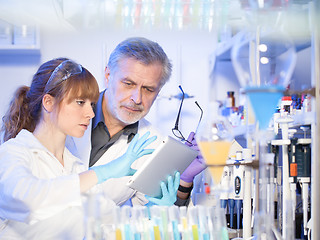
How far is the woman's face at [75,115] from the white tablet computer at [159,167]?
32 centimetres

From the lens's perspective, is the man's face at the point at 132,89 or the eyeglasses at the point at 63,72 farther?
the man's face at the point at 132,89

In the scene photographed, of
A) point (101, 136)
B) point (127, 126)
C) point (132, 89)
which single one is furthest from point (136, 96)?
point (101, 136)

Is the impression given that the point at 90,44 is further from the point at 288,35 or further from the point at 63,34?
the point at 288,35

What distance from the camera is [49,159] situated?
186 cm

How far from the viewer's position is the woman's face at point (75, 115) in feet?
6.11

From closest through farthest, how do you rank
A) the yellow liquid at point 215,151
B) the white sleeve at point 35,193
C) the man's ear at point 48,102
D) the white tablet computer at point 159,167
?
the yellow liquid at point 215,151
the white sleeve at point 35,193
the white tablet computer at point 159,167
the man's ear at point 48,102

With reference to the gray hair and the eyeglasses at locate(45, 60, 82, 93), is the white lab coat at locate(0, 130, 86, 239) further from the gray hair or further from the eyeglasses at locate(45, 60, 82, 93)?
the gray hair

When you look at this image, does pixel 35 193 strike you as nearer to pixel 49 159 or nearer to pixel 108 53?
pixel 49 159

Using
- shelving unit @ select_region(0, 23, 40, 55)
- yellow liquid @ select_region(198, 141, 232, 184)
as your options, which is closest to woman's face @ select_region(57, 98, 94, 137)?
yellow liquid @ select_region(198, 141, 232, 184)

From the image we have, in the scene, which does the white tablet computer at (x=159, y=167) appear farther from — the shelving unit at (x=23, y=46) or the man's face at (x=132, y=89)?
the shelving unit at (x=23, y=46)

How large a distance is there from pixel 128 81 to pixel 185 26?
1402 millimetres

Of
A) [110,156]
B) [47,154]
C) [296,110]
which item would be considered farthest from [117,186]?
[296,110]

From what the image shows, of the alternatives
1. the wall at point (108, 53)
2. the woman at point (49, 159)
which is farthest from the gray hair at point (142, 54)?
the wall at point (108, 53)

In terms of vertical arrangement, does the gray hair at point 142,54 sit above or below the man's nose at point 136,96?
above
